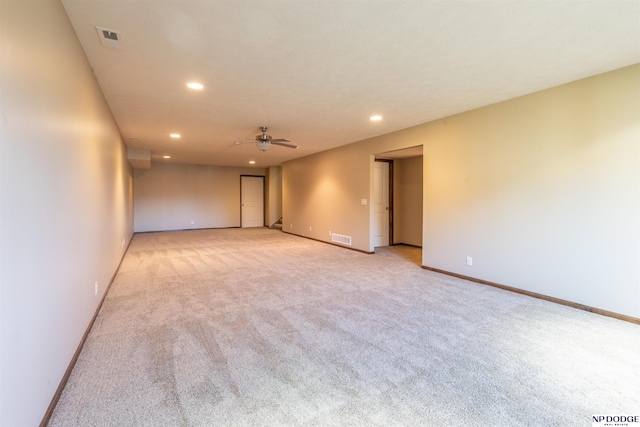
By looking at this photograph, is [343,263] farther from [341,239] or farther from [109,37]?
[109,37]

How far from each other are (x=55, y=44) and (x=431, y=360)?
3.38m

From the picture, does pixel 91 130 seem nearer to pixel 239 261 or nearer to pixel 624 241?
pixel 239 261

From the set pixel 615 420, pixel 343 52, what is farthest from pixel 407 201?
pixel 615 420

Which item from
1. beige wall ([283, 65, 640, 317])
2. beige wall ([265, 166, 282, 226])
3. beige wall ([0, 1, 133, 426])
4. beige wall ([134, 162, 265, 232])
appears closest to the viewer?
beige wall ([0, 1, 133, 426])

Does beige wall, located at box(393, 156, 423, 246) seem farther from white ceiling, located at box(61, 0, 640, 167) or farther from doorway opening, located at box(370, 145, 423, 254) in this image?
white ceiling, located at box(61, 0, 640, 167)

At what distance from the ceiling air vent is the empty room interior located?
29 mm

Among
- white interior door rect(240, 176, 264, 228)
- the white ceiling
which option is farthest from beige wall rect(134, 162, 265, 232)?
the white ceiling

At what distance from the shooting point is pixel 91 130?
2898mm

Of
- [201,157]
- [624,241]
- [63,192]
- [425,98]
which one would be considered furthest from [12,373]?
[201,157]

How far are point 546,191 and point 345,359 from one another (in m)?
3.14

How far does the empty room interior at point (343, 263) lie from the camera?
1648 millimetres

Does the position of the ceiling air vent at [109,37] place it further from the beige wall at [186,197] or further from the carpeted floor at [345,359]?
the beige wall at [186,197]

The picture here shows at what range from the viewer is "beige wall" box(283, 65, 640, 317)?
296 cm

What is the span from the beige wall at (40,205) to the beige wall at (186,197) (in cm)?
836
